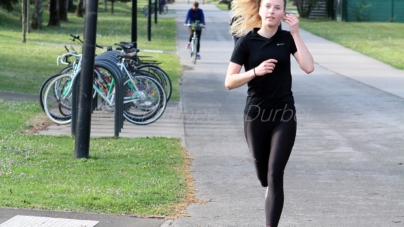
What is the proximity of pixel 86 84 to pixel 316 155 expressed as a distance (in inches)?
113

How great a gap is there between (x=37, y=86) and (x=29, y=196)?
9.87 metres

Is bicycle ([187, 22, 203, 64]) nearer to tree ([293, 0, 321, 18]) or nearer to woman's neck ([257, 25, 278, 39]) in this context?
woman's neck ([257, 25, 278, 39])

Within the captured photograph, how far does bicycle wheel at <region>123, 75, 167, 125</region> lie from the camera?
39.7 feet

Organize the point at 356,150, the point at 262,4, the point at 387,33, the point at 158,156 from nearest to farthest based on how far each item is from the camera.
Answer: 1. the point at 262,4
2. the point at 158,156
3. the point at 356,150
4. the point at 387,33

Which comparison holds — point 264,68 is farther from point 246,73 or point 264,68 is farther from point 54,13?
point 54,13

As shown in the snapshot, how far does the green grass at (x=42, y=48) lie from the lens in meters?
17.8

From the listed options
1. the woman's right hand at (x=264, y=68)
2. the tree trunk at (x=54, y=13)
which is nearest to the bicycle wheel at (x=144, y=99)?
the woman's right hand at (x=264, y=68)

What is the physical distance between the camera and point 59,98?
471 inches

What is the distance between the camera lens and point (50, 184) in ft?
24.9

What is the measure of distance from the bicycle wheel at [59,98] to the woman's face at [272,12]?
6567mm

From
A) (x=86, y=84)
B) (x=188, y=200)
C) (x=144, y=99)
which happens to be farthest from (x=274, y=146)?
(x=144, y=99)

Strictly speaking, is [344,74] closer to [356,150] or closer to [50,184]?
[356,150]

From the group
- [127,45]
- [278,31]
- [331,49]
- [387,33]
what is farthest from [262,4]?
[387,33]

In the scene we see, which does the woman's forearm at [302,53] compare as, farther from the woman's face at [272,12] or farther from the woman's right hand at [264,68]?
the woman's right hand at [264,68]
